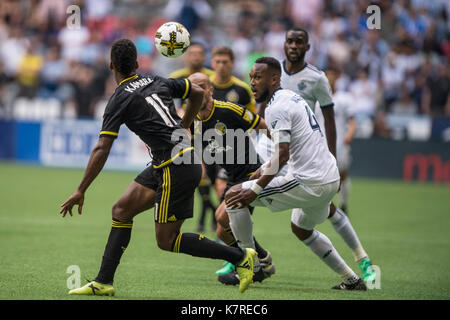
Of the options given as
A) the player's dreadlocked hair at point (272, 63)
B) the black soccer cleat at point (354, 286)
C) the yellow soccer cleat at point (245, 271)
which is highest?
the player's dreadlocked hair at point (272, 63)

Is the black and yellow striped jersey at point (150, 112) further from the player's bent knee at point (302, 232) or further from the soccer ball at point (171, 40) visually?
the player's bent knee at point (302, 232)

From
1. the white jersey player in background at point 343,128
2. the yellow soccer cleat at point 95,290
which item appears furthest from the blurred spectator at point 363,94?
the yellow soccer cleat at point 95,290

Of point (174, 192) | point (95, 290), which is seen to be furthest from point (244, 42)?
point (95, 290)

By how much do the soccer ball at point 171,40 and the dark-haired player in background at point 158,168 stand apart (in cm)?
69

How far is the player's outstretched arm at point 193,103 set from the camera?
6.71 metres

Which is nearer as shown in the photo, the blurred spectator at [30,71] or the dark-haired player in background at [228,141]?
the dark-haired player in background at [228,141]

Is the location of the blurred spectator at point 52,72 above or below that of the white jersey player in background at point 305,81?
above

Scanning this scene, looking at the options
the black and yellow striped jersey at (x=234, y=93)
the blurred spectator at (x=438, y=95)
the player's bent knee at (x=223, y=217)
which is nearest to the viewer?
the player's bent knee at (x=223, y=217)

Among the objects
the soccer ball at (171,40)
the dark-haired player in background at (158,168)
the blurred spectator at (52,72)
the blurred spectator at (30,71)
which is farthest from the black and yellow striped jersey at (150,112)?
the blurred spectator at (30,71)

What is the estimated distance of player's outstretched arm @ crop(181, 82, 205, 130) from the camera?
22.0 feet

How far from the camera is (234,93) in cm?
1003

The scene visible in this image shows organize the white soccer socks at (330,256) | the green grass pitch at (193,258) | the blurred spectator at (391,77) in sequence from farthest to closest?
the blurred spectator at (391,77)
the white soccer socks at (330,256)
the green grass pitch at (193,258)

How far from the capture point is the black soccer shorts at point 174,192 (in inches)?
256

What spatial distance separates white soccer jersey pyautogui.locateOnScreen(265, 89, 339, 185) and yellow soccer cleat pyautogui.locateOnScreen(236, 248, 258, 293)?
0.84 meters
